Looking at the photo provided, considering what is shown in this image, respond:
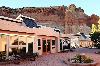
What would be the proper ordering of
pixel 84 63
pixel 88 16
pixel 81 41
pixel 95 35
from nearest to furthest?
1. pixel 84 63
2. pixel 95 35
3. pixel 81 41
4. pixel 88 16

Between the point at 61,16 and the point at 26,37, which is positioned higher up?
the point at 61,16

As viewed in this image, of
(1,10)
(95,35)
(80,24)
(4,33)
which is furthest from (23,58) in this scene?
(80,24)

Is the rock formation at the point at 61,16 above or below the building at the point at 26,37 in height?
above

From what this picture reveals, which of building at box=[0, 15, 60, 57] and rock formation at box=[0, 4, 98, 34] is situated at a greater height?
rock formation at box=[0, 4, 98, 34]

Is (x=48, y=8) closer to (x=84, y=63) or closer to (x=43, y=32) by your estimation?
(x=43, y=32)

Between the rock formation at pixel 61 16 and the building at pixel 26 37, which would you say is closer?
the building at pixel 26 37

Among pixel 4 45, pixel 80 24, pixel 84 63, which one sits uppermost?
pixel 80 24

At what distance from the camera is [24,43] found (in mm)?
23984

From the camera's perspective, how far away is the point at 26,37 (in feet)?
80.0

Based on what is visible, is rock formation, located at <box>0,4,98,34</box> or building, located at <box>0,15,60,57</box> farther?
rock formation, located at <box>0,4,98,34</box>

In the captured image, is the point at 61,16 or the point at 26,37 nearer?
the point at 26,37

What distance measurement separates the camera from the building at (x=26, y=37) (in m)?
20.4

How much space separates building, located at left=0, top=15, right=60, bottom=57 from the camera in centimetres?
2037

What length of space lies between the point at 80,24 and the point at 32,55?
292 ft
